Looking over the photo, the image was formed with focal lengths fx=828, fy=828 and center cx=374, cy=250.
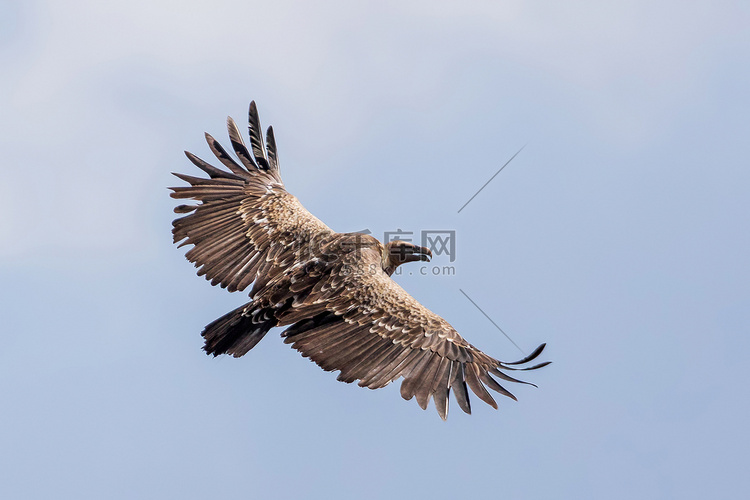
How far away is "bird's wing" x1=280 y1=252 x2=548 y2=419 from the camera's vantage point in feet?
34.1

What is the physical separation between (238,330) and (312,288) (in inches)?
46.5

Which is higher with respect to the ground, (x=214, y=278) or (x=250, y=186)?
(x=250, y=186)

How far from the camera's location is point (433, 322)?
11.0 metres

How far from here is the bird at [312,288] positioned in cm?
1052

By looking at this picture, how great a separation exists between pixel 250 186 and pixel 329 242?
8.01ft

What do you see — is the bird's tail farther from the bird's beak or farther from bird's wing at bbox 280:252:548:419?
the bird's beak

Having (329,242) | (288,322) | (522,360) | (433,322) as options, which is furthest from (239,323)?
(522,360)

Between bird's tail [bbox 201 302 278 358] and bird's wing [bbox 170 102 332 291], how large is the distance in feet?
2.93

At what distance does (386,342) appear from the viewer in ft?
35.4

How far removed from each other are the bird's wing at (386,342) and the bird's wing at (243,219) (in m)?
1.34

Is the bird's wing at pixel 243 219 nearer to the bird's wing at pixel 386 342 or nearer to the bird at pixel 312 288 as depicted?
the bird at pixel 312 288

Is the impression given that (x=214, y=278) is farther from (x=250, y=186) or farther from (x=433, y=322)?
(x=433, y=322)

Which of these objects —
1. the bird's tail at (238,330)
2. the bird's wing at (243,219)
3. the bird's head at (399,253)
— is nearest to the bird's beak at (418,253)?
the bird's head at (399,253)

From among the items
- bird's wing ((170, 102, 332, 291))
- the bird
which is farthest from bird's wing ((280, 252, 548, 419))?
bird's wing ((170, 102, 332, 291))
